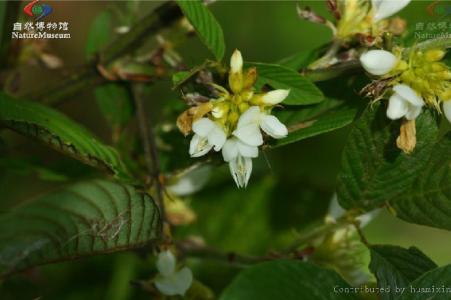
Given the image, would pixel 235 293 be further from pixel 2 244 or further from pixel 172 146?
pixel 172 146

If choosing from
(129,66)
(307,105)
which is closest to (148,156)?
(129,66)

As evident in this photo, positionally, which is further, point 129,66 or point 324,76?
point 129,66

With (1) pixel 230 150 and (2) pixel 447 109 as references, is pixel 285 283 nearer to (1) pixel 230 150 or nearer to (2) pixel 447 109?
(1) pixel 230 150

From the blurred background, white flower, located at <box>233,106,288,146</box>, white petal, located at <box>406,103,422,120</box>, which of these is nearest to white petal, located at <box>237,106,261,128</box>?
white flower, located at <box>233,106,288,146</box>

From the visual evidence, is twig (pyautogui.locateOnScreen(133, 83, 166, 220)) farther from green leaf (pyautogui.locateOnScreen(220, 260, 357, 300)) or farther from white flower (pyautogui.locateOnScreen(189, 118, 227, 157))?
green leaf (pyautogui.locateOnScreen(220, 260, 357, 300))

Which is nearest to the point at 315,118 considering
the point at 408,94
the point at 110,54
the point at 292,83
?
the point at 292,83

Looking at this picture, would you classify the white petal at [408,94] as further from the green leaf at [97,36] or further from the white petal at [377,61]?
the green leaf at [97,36]
